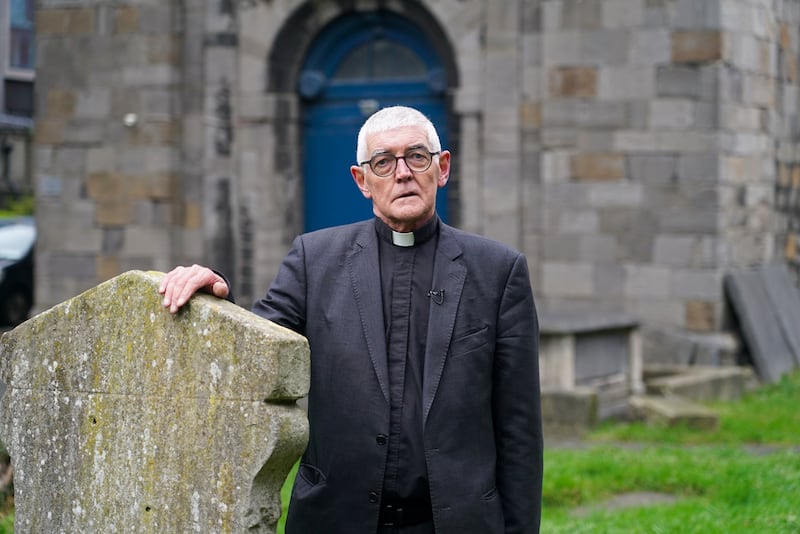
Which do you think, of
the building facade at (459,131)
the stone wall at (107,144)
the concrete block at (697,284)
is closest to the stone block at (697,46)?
the building facade at (459,131)

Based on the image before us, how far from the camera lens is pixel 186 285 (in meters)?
3.45

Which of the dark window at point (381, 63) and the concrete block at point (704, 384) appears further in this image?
the dark window at point (381, 63)

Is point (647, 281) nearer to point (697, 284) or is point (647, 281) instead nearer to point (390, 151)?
point (697, 284)

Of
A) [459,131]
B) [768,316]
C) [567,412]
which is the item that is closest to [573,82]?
[459,131]

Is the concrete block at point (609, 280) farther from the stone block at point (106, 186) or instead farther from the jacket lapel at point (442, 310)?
the jacket lapel at point (442, 310)

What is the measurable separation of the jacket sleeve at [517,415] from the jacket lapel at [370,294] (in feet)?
1.11

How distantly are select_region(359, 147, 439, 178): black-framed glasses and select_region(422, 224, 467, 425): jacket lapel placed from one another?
0.24 metres

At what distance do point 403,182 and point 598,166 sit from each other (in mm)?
8436

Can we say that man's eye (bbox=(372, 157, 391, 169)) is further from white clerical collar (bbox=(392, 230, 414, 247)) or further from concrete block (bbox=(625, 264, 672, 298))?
concrete block (bbox=(625, 264, 672, 298))

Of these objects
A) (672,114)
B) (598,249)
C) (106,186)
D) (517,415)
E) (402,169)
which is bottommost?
(598,249)

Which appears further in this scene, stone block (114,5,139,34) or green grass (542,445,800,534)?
stone block (114,5,139,34)

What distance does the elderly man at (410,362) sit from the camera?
11.7 feet

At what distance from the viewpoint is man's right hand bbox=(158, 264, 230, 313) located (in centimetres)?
344

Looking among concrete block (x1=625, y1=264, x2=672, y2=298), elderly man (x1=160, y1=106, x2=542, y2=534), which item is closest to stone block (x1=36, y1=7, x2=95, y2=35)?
concrete block (x1=625, y1=264, x2=672, y2=298)
